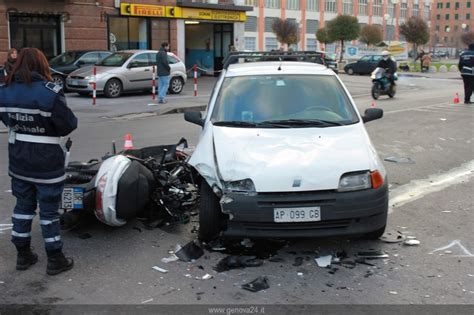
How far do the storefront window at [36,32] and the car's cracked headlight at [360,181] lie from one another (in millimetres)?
22202

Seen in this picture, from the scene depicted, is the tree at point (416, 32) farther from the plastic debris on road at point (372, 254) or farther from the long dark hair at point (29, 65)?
the long dark hair at point (29, 65)

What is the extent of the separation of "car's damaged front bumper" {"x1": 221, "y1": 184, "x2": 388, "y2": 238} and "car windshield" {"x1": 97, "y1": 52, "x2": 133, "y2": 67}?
15.3 m

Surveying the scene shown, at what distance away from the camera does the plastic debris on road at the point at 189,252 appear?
15.6 feet

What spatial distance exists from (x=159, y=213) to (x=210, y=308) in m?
2.09

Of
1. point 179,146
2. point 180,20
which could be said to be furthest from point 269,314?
point 180,20

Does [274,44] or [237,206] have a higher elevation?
[274,44]

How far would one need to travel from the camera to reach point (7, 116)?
426 cm

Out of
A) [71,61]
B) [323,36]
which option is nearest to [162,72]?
[71,61]

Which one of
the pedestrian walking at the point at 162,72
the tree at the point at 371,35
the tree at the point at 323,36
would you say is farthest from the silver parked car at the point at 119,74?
the tree at the point at 371,35

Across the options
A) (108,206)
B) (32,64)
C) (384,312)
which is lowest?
(384,312)

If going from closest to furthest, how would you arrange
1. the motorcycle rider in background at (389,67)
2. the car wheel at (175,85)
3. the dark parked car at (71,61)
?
the motorcycle rider in background at (389,67) → the dark parked car at (71,61) → the car wheel at (175,85)

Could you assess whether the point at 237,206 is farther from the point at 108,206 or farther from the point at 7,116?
the point at 7,116

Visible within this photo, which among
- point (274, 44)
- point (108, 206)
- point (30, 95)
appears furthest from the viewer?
point (274, 44)

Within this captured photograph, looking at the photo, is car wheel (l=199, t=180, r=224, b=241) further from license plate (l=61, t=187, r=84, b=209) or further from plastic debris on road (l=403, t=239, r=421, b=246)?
plastic debris on road (l=403, t=239, r=421, b=246)
